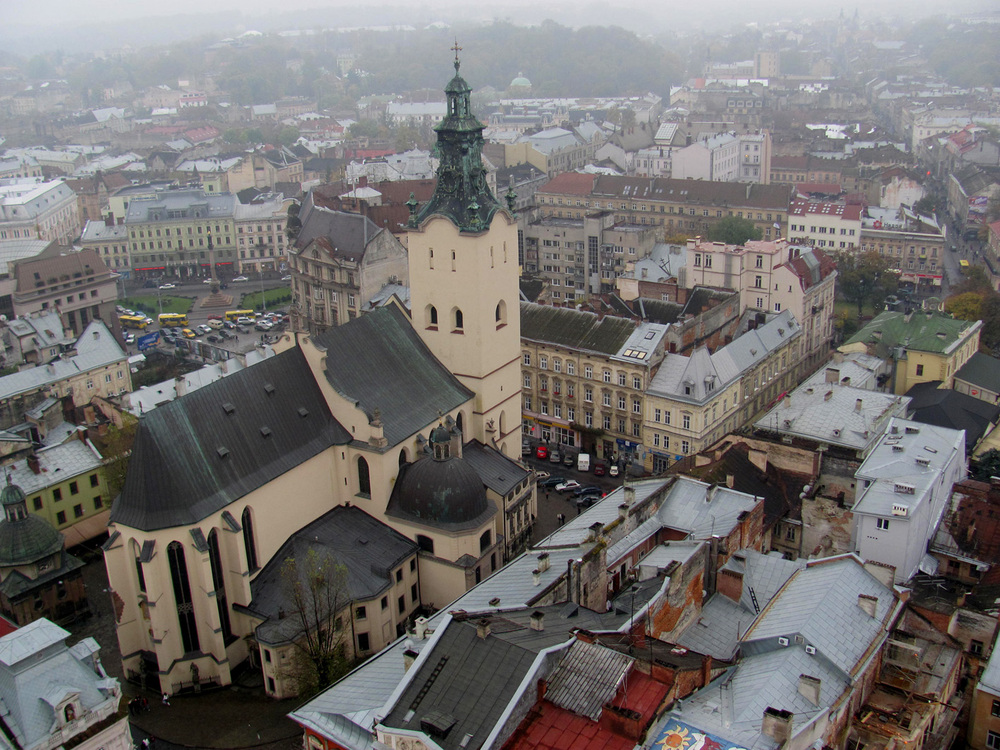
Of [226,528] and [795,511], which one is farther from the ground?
[226,528]

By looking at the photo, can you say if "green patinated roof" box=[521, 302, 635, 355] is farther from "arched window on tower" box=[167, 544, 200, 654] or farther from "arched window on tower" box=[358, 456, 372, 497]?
"arched window on tower" box=[167, 544, 200, 654]

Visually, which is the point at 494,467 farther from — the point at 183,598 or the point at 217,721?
the point at 217,721

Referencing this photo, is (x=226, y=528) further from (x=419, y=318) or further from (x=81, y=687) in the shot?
(x=419, y=318)

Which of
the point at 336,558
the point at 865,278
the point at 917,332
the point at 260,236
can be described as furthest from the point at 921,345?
the point at 260,236

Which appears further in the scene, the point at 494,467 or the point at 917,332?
the point at 917,332

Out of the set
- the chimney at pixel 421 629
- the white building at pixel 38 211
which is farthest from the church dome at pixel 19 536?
the white building at pixel 38 211

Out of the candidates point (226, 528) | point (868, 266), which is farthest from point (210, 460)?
point (868, 266)

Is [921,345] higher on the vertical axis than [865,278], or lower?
higher
